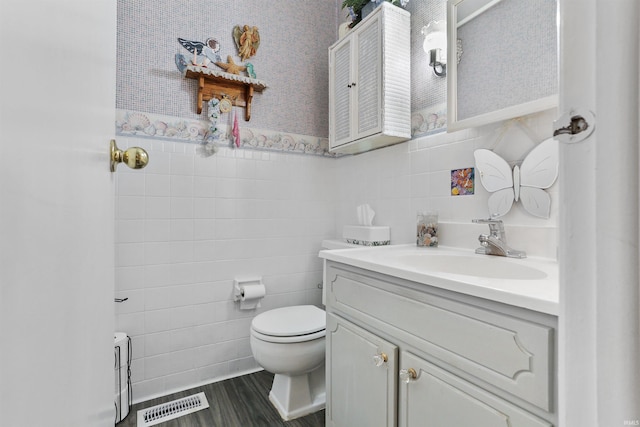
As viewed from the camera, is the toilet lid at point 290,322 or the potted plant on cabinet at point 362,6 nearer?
the toilet lid at point 290,322

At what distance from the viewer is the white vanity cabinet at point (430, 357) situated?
0.63 m

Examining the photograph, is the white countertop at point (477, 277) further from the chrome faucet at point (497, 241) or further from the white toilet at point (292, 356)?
the white toilet at point (292, 356)

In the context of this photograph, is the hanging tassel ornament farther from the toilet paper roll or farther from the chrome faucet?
the chrome faucet

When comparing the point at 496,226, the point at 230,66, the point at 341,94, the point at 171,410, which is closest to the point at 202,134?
the point at 230,66

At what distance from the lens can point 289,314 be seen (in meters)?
1.68

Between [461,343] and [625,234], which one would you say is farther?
[461,343]

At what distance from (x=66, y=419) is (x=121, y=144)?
63.0 inches

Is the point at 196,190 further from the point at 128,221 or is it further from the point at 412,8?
the point at 412,8

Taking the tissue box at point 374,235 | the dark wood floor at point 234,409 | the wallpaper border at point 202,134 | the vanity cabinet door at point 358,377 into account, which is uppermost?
the wallpaper border at point 202,134

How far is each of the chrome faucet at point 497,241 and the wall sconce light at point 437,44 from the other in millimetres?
748

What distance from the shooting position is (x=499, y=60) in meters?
1.24

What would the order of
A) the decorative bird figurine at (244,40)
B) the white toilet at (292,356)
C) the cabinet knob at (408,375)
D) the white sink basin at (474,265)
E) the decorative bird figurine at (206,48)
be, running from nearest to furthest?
the cabinet knob at (408,375) < the white sink basin at (474,265) < the white toilet at (292,356) < the decorative bird figurine at (206,48) < the decorative bird figurine at (244,40)

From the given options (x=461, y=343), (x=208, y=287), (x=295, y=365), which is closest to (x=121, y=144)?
(x=208, y=287)

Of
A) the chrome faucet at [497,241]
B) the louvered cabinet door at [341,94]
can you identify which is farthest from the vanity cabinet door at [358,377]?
the louvered cabinet door at [341,94]
